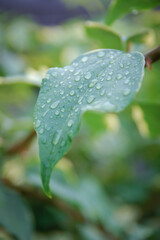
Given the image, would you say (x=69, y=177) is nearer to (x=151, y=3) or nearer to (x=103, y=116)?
(x=103, y=116)

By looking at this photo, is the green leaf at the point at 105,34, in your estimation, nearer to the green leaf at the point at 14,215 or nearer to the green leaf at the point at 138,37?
the green leaf at the point at 138,37

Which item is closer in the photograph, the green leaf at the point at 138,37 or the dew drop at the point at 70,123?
the dew drop at the point at 70,123

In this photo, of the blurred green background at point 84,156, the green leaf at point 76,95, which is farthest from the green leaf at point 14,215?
the green leaf at point 76,95

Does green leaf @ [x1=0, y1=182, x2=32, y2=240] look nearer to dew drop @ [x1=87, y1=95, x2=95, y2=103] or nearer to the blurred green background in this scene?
the blurred green background

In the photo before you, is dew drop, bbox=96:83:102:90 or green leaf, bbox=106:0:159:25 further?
green leaf, bbox=106:0:159:25

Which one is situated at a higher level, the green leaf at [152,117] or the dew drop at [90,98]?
the green leaf at [152,117]

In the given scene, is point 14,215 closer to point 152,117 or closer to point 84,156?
point 152,117

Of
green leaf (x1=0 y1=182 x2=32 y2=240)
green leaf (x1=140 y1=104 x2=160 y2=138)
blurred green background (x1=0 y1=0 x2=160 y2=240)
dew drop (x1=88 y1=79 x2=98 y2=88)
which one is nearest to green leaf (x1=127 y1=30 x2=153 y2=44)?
blurred green background (x1=0 y1=0 x2=160 y2=240)
